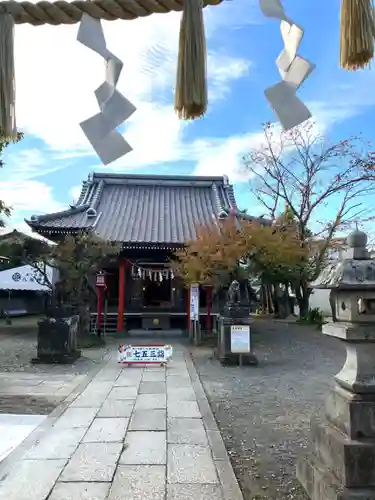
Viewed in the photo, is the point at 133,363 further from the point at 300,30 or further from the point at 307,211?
the point at 307,211

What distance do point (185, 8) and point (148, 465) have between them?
3493 mm

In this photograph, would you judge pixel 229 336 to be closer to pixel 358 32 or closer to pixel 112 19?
pixel 358 32

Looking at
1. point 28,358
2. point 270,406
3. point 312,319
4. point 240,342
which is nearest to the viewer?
point 270,406

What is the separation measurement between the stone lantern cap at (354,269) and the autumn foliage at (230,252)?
8.76m

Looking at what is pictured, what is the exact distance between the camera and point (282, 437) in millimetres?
4863

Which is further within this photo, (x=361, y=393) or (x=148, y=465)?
(x=148, y=465)

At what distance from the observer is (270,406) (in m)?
6.29

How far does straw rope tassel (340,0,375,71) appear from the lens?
146 centimetres

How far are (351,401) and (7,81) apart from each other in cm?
273

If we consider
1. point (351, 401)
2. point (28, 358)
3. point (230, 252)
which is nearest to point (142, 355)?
point (28, 358)

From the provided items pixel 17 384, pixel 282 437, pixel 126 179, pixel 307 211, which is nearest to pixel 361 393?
pixel 282 437

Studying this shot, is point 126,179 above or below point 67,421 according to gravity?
above

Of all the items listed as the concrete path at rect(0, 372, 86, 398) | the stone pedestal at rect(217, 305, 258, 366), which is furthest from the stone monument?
the concrete path at rect(0, 372, 86, 398)

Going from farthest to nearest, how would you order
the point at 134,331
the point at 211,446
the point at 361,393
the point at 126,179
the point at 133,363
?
the point at 126,179, the point at 134,331, the point at 133,363, the point at 211,446, the point at 361,393
